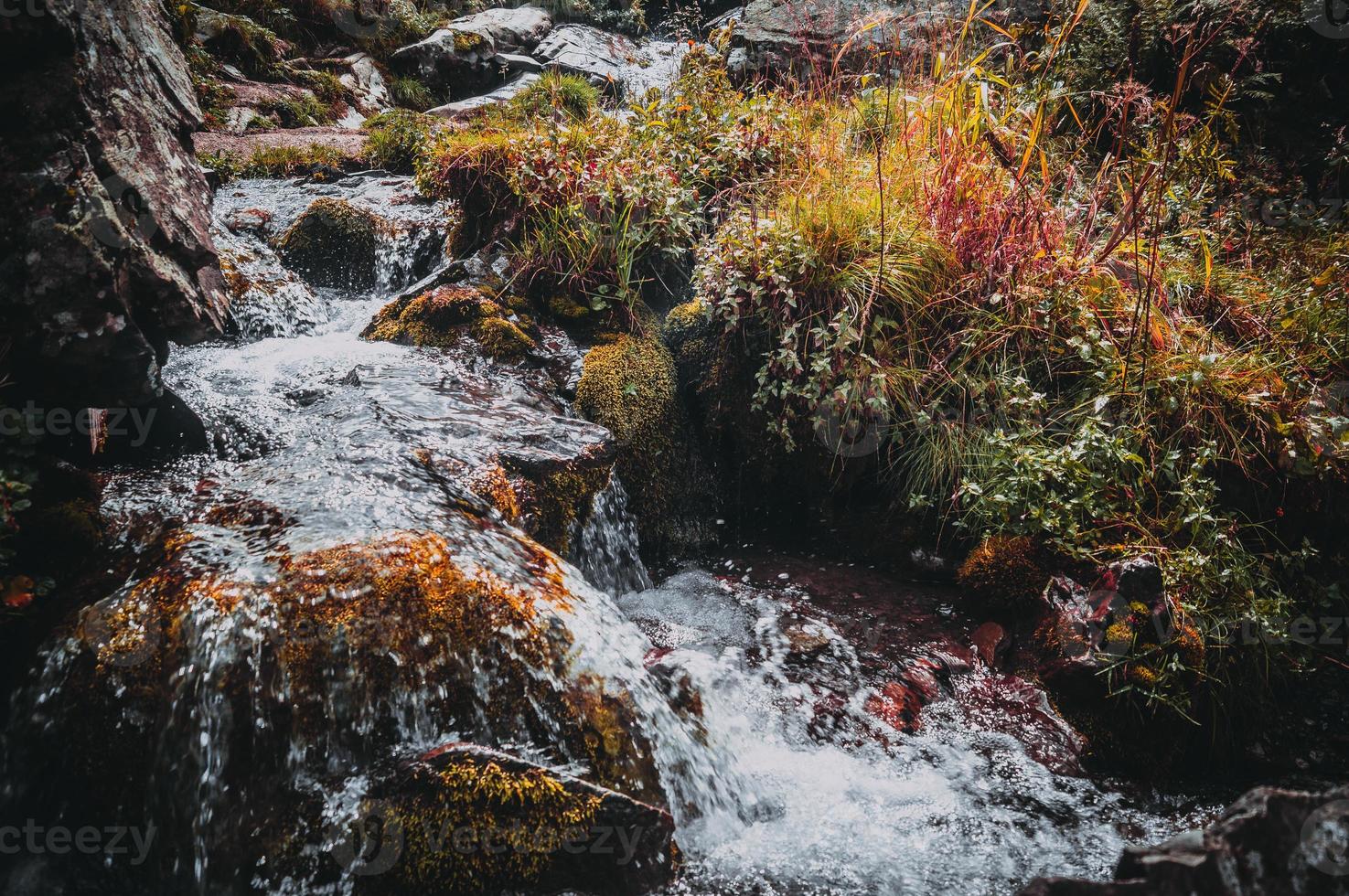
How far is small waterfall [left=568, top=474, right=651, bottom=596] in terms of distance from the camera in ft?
12.3

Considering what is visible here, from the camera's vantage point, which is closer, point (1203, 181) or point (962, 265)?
point (962, 265)

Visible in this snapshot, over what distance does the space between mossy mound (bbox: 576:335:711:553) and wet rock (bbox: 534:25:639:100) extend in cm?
844

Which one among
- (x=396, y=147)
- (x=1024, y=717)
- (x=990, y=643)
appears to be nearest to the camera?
(x=1024, y=717)

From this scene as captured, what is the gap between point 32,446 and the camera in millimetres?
2625

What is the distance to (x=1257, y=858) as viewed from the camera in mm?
1392

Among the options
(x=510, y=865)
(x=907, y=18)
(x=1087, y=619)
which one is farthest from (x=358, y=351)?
(x=907, y=18)

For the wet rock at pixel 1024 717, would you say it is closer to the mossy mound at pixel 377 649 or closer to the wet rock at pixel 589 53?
the mossy mound at pixel 377 649

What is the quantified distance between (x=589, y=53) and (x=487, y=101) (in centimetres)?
391

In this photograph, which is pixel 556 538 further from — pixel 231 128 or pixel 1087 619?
pixel 231 128

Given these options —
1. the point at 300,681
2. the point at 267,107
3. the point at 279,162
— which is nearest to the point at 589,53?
the point at 267,107

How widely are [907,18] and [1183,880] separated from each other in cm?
776

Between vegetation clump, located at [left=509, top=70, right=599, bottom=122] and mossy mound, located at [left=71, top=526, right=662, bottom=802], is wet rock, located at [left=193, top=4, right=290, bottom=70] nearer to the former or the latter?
vegetation clump, located at [left=509, top=70, right=599, bottom=122]

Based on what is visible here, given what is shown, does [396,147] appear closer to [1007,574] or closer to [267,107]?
[267,107]

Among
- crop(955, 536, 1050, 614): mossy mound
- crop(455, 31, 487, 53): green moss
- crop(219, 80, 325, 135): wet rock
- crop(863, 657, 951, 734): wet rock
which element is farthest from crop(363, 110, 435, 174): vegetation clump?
crop(863, 657, 951, 734): wet rock
